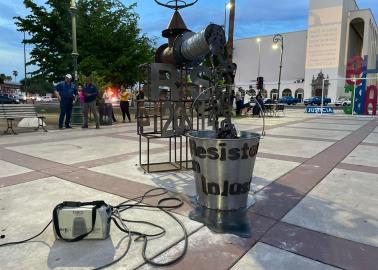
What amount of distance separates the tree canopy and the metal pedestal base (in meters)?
17.3

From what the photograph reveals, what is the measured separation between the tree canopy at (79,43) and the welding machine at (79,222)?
1760 centimetres

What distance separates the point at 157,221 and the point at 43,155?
4.15 meters

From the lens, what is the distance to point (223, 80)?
366 cm

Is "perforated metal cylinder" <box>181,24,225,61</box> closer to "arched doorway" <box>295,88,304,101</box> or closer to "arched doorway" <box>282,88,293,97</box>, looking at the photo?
"arched doorway" <box>295,88,304,101</box>

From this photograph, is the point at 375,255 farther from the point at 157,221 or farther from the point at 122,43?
the point at 122,43

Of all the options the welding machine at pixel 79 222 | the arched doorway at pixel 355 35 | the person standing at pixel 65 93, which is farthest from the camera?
the arched doorway at pixel 355 35

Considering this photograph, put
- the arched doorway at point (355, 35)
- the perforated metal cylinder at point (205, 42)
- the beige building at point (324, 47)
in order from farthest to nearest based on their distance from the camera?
the arched doorway at point (355, 35) → the beige building at point (324, 47) → the perforated metal cylinder at point (205, 42)

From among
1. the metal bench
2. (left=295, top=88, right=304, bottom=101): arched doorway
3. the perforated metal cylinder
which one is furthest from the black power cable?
(left=295, top=88, right=304, bottom=101): arched doorway

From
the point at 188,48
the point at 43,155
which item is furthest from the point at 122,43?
the point at 188,48

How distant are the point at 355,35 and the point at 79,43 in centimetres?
7088

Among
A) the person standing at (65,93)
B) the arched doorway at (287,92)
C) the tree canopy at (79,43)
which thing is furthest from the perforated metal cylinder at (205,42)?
the arched doorway at (287,92)

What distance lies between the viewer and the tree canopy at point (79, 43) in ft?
65.4

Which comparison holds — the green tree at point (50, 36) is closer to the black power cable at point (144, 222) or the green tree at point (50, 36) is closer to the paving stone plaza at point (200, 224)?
the paving stone plaza at point (200, 224)

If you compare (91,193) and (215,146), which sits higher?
(215,146)
